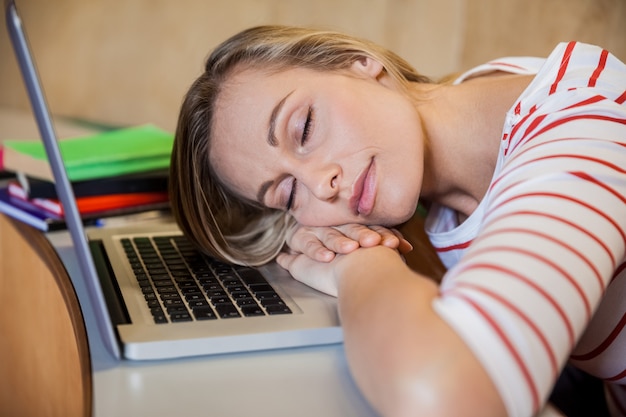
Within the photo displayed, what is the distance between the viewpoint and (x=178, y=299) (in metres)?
0.87

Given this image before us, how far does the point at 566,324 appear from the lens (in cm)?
60

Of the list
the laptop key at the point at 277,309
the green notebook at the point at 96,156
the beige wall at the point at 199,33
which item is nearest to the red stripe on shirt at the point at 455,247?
the laptop key at the point at 277,309

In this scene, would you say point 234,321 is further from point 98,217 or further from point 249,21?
point 249,21

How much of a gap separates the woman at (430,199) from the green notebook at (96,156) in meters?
0.25

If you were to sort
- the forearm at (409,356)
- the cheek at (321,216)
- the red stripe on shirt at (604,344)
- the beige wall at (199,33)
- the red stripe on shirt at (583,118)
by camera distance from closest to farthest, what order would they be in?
the forearm at (409,356) < the red stripe on shirt at (583,118) < the red stripe on shirt at (604,344) < the cheek at (321,216) < the beige wall at (199,33)

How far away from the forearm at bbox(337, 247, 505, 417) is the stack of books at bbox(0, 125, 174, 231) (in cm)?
70

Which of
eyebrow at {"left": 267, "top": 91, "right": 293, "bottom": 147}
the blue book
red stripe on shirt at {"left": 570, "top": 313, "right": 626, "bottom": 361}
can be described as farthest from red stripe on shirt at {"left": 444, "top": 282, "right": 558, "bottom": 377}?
the blue book

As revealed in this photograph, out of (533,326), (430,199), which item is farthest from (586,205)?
(430,199)

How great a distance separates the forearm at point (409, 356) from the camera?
566 millimetres

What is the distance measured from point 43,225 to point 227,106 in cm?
37

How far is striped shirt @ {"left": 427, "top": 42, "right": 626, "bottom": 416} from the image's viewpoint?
58cm

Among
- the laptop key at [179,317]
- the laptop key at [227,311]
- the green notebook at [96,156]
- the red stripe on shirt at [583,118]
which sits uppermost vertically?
the red stripe on shirt at [583,118]

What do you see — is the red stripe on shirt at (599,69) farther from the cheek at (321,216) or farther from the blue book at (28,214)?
the blue book at (28,214)

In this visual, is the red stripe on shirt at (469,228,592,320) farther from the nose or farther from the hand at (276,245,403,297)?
the nose
